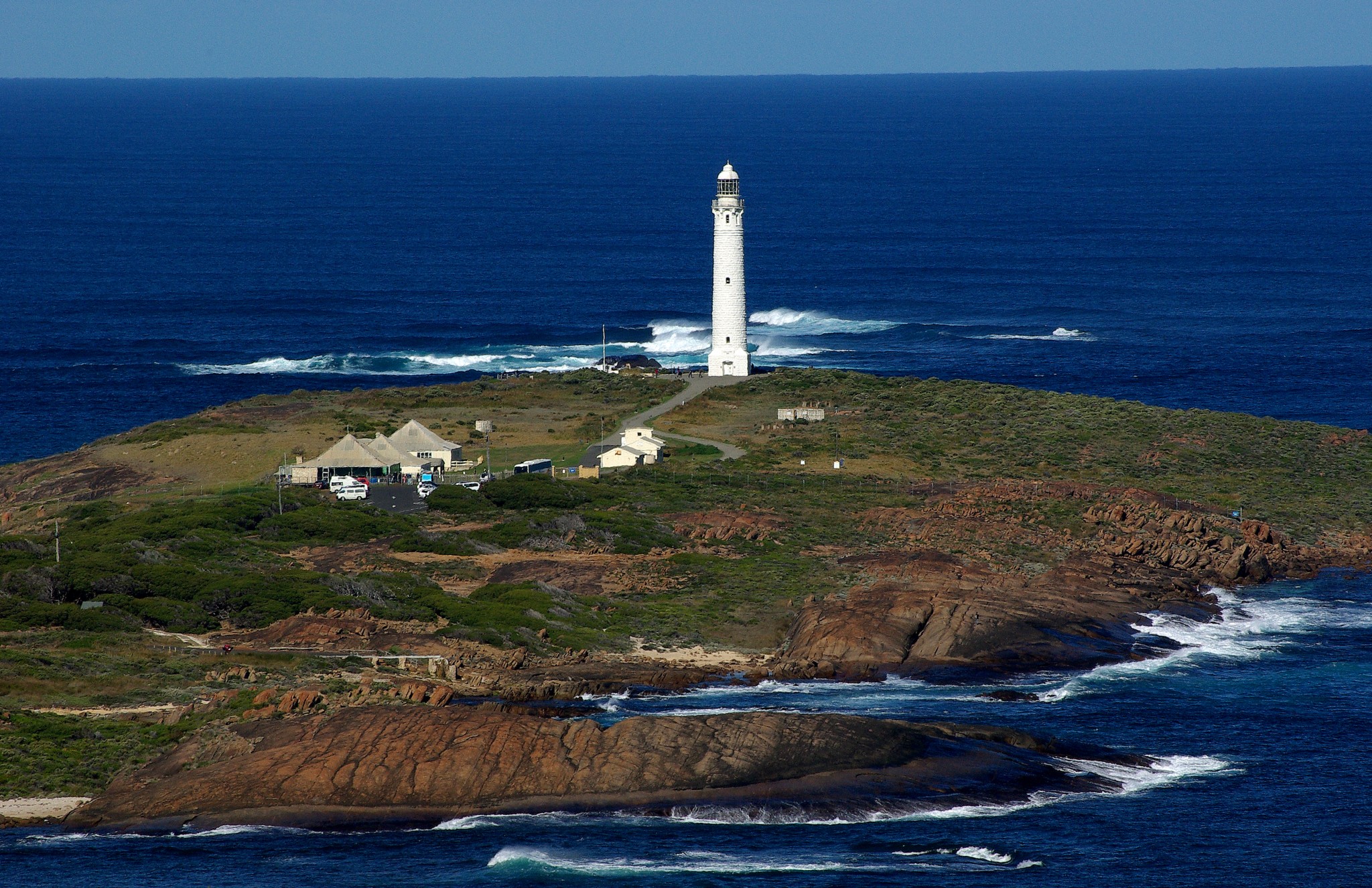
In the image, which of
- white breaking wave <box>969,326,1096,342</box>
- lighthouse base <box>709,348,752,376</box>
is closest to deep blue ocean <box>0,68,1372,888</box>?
white breaking wave <box>969,326,1096,342</box>

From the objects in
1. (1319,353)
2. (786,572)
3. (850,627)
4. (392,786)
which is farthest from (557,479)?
(1319,353)

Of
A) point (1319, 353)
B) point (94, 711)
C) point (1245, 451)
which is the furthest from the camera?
point (1319, 353)

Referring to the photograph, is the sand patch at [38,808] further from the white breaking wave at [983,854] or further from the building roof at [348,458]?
the building roof at [348,458]

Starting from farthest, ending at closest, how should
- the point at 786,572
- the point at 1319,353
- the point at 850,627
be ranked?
the point at 1319,353, the point at 786,572, the point at 850,627

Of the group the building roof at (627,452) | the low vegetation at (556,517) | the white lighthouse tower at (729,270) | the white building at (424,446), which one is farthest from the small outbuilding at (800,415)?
the white building at (424,446)

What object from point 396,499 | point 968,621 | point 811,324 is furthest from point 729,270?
point 968,621

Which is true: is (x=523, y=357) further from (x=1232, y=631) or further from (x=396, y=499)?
(x=1232, y=631)

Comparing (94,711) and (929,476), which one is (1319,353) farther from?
(94,711)

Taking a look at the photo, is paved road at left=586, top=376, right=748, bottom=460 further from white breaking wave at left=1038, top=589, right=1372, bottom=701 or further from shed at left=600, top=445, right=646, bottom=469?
white breaking wave at left=1038, top=589, right=1372, bottom=701
